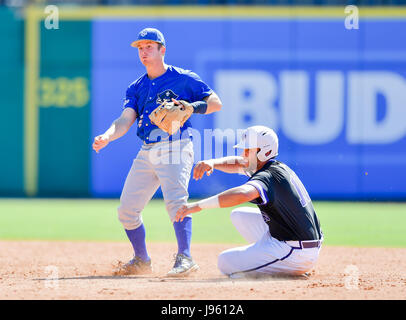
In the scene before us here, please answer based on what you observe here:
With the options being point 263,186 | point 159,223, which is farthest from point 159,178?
point 159,223

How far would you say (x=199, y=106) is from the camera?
5.83 meters

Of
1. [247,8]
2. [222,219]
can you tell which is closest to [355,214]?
[222,219]

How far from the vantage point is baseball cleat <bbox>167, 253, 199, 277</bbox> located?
5.65m

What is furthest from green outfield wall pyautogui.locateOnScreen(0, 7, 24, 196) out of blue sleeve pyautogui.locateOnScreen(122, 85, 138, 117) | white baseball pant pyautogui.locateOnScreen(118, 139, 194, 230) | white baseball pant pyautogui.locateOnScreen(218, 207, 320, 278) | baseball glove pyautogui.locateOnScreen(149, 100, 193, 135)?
white baseball pant pyautogui.locateOnScreen(218, 207, 320, 278)

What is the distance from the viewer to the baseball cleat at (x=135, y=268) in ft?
20.0

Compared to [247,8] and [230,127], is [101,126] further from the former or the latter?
[247,8]

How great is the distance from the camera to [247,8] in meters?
15.9

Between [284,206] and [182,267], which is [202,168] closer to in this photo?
[284,206]

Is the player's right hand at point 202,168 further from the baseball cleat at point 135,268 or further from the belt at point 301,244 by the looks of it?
the baseball cleat at point 135,268

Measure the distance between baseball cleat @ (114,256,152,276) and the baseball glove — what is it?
3.88ft

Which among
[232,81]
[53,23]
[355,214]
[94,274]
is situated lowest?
[355,214]

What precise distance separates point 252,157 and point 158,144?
86cm
